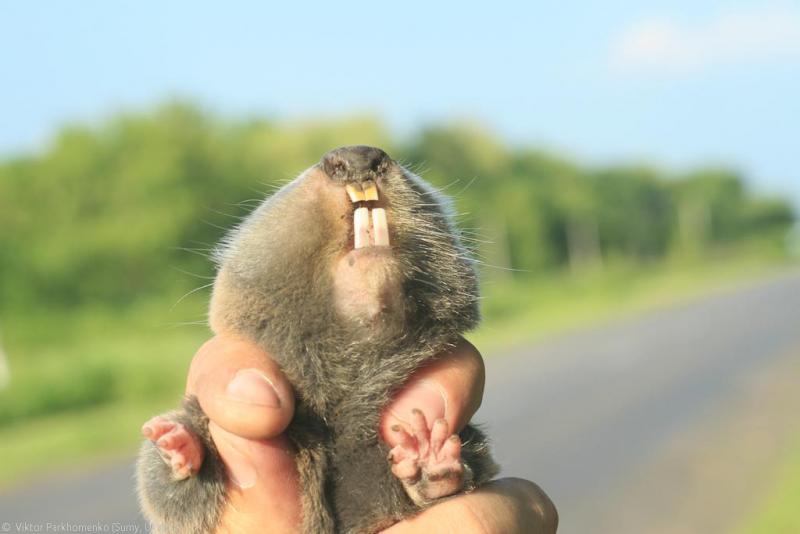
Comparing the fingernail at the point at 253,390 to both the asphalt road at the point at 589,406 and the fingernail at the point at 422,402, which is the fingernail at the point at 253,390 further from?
the asphalt road at the point at 589,406

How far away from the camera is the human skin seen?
9.52 ft

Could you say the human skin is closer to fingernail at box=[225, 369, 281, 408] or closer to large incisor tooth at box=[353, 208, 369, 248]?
fingernail at box=[225, 369, 281, 408]

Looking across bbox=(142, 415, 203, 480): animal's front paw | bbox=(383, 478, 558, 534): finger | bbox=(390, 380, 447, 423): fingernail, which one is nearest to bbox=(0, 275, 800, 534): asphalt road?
bbox=(383, 478, 558, 534): finger

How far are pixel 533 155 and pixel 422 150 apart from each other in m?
24.3

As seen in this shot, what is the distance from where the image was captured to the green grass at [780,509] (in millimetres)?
11805

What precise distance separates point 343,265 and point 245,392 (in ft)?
1.57

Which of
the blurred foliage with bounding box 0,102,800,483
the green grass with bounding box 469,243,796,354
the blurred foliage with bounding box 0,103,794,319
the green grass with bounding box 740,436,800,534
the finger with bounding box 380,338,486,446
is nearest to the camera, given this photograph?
the finger with bounding box 380,338,486,446

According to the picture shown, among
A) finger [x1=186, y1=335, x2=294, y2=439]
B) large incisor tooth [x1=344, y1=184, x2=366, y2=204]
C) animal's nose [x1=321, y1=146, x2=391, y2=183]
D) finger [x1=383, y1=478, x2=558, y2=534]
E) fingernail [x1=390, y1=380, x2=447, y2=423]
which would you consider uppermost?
animal's nose [x1=321, y1=146, x2=391, y2=183]

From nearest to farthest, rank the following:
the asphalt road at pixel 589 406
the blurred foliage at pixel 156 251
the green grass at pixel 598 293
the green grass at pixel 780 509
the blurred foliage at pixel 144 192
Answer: the green grass at pixel 780 509 → the asphalt road at pixel 589 406 → the blurred foliage at pixel 156 251 → the green grass at pixel 598 293 → the blurred foliage at pixel 144 192

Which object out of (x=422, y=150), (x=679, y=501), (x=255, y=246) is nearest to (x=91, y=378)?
(x=679, y=501)

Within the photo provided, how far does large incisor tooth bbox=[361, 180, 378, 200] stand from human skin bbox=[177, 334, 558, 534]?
0.59 m

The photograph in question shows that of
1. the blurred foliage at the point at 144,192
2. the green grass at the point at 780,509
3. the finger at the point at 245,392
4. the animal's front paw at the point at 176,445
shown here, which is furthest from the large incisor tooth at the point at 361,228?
the blurred foliage at the point at 144,192

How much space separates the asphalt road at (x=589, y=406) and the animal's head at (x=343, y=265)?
46.0 inches

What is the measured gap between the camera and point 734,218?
100625 millimetres
